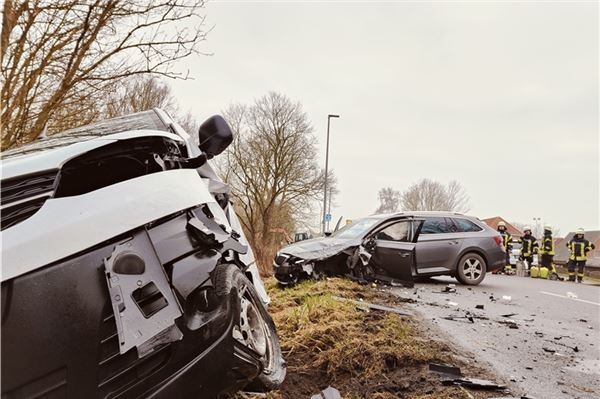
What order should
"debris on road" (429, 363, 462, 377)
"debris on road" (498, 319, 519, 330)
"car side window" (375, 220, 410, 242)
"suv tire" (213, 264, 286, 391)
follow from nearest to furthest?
"suv tire" (213, 264, 286, 391) → "debris on road" (429, 363, 462, 377) → "debris on road" (498, 319, 519, 330) → "car side window" (375, 220, 410, 242)

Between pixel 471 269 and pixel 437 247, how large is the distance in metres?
0.95

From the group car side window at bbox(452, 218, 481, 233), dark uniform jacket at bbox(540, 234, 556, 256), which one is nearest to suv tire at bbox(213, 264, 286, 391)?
car side window at bbox(452, 218, 481, 233)

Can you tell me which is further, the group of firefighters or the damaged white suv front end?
the group of firefighters

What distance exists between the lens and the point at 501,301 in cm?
714

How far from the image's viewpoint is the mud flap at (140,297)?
1.54 meters

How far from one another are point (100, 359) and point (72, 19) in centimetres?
688

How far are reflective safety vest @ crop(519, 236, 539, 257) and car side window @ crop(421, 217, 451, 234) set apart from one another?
29.4 feet

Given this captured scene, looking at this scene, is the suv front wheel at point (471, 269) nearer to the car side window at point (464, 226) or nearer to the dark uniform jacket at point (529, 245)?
the car side window at point (464, 226)

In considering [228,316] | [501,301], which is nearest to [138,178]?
[228,316]

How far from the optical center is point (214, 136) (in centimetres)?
281

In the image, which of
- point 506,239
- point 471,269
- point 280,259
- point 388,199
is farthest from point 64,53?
point 388,199

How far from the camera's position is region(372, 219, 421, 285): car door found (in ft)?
26.7

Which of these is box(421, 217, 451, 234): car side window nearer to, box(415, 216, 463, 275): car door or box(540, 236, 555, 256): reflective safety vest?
box(415, 216, 463, 275): car door

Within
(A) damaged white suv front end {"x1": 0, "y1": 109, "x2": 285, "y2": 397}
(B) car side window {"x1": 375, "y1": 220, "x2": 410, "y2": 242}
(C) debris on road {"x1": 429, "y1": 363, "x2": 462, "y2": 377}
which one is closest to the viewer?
(A) damaged white suv front end {"x1": 0, "y1": 109, "x2": 285, "y2": 397}
